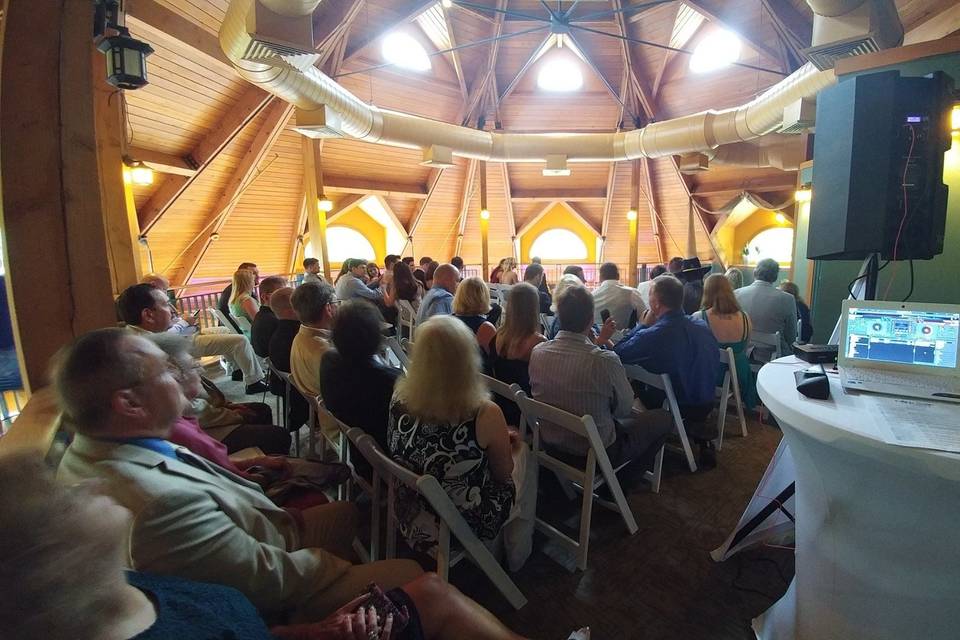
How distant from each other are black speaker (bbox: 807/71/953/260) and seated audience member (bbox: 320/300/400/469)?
81.5 inches

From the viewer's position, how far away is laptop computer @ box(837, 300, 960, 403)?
150 cm

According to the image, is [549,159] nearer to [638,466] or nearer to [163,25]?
[163,25]

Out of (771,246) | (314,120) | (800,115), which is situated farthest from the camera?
(771,246)

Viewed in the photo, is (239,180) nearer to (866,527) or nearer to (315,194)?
(315,194)

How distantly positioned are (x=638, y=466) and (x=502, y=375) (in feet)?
3.25

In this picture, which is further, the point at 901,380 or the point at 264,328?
the point at 264,328

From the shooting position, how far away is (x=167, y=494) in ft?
3.63

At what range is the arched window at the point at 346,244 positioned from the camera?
11.8m

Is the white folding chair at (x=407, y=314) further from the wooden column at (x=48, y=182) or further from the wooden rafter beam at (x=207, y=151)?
the wooden rafter beam at (x=207, y=151)

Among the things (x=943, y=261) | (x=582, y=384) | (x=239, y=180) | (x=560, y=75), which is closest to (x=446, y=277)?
(x=582, y=384)

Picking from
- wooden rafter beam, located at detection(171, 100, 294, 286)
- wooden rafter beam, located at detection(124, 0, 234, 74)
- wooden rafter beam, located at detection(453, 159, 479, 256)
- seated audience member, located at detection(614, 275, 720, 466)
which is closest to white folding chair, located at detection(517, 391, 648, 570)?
seated audience member, located at detection(614, 275, 720, 466)

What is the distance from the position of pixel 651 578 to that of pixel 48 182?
11.0 ft

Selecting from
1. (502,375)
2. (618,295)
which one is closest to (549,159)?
(618,295)

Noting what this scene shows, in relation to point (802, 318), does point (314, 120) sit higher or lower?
higher
